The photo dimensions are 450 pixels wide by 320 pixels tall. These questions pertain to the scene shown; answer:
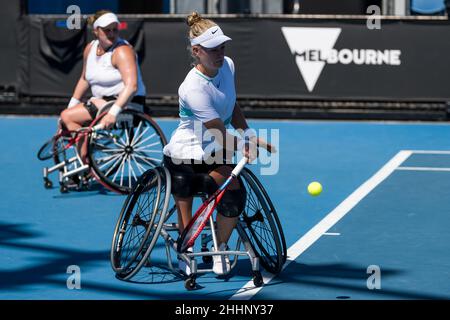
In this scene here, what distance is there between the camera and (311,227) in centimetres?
956

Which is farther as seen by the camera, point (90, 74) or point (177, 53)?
point (177, 53)

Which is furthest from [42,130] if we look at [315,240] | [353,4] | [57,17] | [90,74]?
[315,240]

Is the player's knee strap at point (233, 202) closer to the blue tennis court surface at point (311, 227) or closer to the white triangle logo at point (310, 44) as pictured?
the blue tennis court surface at point (311, 227)

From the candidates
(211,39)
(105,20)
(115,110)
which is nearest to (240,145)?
(211,39)

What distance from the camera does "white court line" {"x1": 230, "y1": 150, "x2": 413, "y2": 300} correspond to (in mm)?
7508

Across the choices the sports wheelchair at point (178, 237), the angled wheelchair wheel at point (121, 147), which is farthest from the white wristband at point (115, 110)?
the sports wheelchair at point (178, 237)

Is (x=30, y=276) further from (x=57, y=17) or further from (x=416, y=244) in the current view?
(x=57, y=17)

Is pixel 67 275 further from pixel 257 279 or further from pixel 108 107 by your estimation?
pixel 108 107

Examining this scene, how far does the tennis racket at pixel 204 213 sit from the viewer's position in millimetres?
7426

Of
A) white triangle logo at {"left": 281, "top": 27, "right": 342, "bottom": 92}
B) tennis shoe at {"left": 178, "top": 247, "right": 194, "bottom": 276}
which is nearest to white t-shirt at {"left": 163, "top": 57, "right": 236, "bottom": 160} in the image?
tennis shoe at {"left": 178, "top": 247, "right": 194, "bottom": 276}

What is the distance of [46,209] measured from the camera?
10.5 m
